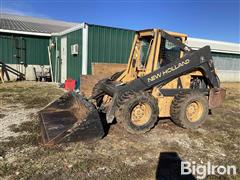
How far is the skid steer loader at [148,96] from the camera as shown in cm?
463

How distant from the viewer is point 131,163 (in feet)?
12.5

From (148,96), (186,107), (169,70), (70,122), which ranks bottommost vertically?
(70,122)

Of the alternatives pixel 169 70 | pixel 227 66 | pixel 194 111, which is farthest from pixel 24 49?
pixel 227 66

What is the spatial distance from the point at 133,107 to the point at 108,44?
5888mm

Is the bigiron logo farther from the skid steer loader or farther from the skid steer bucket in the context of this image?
the skid steer bucket

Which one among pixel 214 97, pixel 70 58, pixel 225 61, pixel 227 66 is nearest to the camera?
pixel 214 97

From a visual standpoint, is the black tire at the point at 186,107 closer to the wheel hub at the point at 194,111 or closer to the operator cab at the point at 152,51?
the wheel hub at the point at 194,111

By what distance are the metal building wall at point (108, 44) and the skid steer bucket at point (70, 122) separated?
4439 mm

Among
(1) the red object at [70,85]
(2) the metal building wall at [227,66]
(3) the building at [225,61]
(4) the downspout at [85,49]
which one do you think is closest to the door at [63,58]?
(1) the red object at [70,85]

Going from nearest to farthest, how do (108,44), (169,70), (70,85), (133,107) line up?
(133,107)
(169,70)
(108,44)
(70,85)

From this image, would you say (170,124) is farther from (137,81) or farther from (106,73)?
(106,73)

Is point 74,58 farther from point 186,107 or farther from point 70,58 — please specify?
point 186,107

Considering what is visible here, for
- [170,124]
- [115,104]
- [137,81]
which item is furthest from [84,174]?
[170,124]

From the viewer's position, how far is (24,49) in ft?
44.9
